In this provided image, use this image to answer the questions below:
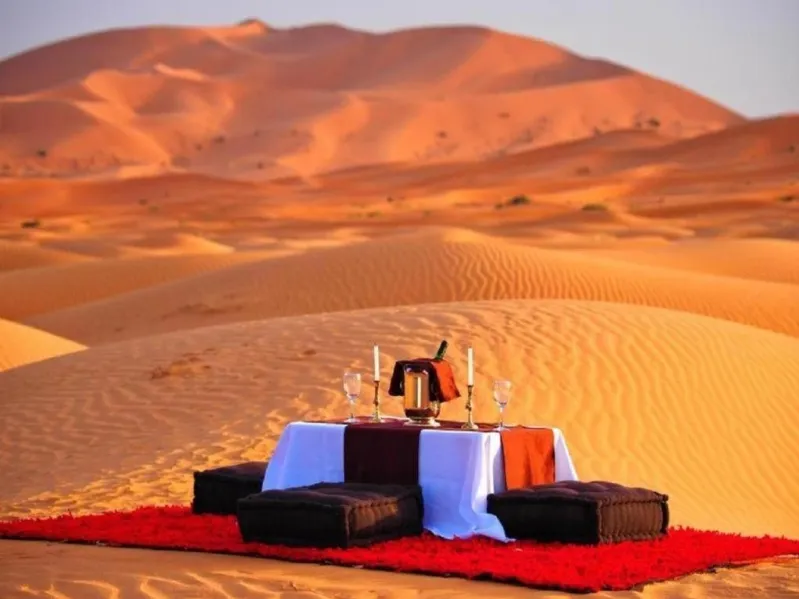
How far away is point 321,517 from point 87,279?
102 feet

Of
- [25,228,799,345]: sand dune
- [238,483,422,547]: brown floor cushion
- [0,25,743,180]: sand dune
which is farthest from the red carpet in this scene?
[0,25,743,180]: sand dune

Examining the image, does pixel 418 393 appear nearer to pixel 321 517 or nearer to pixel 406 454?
pixel 406 454

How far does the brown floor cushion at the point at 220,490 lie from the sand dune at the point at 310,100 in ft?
316

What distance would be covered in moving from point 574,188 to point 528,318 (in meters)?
57.8

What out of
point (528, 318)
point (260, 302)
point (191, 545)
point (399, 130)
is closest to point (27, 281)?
point (260, 302)

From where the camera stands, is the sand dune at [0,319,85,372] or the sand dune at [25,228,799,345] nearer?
the sand dune at [0,319,85,372]

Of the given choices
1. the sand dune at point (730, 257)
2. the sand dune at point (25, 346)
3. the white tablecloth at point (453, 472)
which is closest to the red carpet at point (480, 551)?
the white tablecloth at point (453, 472)

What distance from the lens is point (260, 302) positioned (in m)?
32.0

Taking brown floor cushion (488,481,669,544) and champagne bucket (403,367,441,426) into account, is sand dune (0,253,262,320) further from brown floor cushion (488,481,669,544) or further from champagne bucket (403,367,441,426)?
brown floor cushion (488,481,669,544)

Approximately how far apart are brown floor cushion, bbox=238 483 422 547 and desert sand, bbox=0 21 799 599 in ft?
1.67

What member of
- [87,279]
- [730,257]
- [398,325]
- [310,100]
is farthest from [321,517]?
[310,100]

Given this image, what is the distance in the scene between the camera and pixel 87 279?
133ft

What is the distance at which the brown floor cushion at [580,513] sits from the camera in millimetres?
10359

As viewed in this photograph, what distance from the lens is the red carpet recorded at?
366 inches
